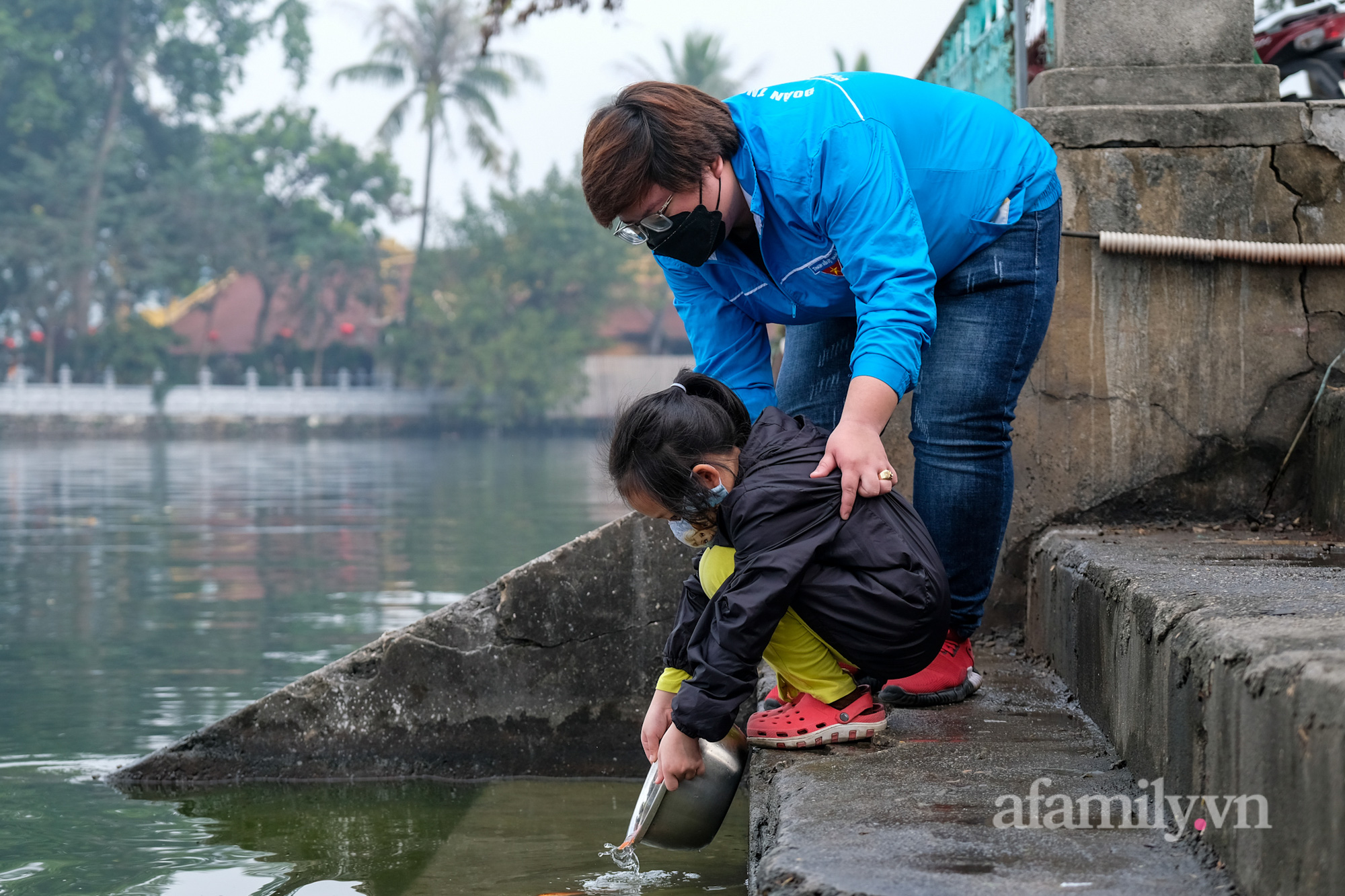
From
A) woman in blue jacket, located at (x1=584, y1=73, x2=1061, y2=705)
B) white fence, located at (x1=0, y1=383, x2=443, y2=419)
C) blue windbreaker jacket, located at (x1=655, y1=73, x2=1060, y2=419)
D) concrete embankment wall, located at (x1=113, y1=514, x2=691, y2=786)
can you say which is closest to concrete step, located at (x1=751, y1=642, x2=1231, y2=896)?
woman in blue jacket, located at (x1=584, y1=73, x2=1061, y2=705)

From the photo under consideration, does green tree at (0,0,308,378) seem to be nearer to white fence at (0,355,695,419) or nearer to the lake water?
white fence at (0,355,695,419)

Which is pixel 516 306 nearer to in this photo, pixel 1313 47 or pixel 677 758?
pixel 1313 47

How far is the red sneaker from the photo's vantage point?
7.07ft

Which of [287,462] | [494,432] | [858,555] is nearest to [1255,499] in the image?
[858,555]

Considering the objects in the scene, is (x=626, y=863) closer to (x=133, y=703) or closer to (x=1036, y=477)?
(x=1036, y=477)

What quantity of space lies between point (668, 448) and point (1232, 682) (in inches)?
32.5

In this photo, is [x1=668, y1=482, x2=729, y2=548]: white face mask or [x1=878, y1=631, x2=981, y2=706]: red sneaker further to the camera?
[x1=878, y1=631, x2=981, y2=706]: red sneaker

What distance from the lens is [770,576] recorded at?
1.75m

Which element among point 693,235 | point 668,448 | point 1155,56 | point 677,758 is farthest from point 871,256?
point 1155,56

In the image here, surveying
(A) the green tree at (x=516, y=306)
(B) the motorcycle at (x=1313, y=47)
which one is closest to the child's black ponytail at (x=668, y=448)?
(B) the motorcycle at (x=1313, y=47)

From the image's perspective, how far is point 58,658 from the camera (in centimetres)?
420

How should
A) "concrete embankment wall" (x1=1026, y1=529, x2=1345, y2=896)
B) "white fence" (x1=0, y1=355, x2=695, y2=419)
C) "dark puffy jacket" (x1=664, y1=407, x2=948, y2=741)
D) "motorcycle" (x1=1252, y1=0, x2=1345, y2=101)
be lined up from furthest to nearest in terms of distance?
"white fence" (x1=0, y1=355, x2=695, y2=419) → "motorcycle" (x1=1252, y1=0, x2=1345, y2=101) → "dark puffy jacket" (x1=664, y1=407, x2=948, y2=741) → "concrete embankment wall" (x1=1026, y1=529, x2=1345, y2=896)

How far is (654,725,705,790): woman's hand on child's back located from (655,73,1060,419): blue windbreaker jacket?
1.87ft

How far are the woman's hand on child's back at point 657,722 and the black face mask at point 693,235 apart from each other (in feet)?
2.13
